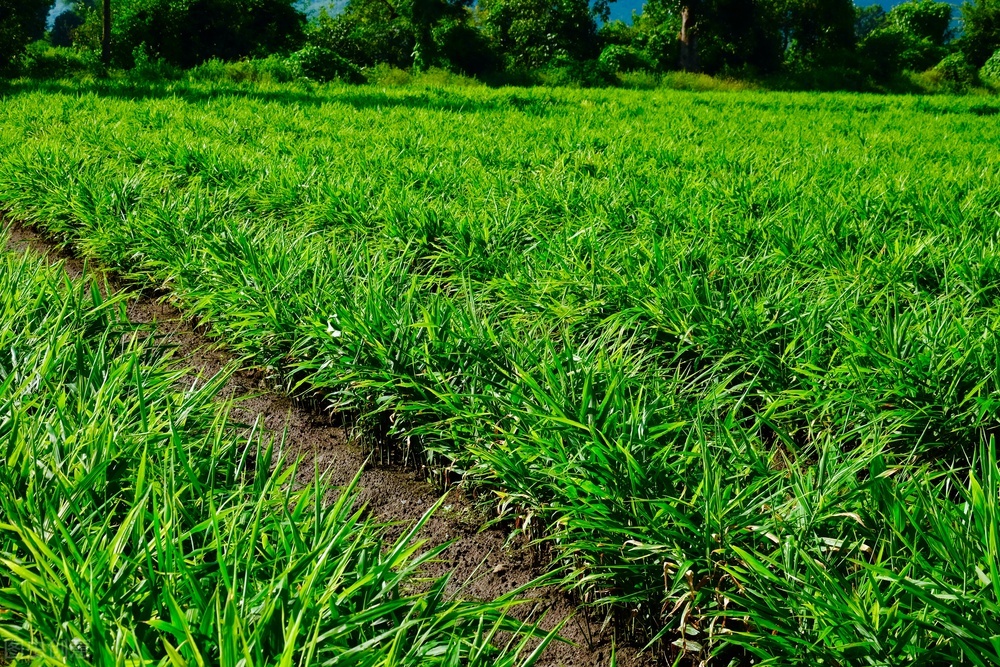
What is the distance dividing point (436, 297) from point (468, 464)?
0.71 m

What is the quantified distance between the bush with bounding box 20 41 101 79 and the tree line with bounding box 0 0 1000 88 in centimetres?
41

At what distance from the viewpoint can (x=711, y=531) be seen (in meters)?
1.63

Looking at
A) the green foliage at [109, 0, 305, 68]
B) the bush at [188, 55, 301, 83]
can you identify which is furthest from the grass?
the green foliage at [109, 0, 305, 68]

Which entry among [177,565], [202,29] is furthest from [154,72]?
[177,565]

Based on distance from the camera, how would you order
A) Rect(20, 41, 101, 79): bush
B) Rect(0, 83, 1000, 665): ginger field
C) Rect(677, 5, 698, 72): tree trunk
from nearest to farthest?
Rect(0, 83, 1000, 665): ginger field
Rect(20, 41, 101, 79): bush
Rect(677, 5, 698, 72): tree trunk

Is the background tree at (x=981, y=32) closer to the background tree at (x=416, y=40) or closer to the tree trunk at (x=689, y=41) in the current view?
the tree trunk at (x=689, y=41)

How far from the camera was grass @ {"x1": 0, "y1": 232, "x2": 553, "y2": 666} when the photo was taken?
1187mm

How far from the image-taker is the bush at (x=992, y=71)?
21.4 m

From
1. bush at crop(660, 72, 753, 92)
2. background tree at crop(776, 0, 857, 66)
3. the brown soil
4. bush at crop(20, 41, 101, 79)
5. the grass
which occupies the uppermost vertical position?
background tree at crop(776, 0, 857, 66)

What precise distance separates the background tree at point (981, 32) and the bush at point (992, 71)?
7.46m

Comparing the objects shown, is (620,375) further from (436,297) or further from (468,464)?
(436,297)

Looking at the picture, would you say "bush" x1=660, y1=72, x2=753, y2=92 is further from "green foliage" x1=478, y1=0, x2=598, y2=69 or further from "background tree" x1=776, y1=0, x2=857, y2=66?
"background tree" x1=776, y1=0, x2=857, y2=66

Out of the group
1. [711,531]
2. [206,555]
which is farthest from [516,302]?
[206,555]

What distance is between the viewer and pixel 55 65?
18.1 metres
